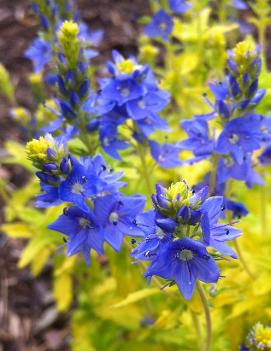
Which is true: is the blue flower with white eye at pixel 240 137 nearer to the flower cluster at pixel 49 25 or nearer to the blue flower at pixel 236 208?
the blue flower at pixel 236 208

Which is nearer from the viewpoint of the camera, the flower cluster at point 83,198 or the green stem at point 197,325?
the flower cluster at point 83,198

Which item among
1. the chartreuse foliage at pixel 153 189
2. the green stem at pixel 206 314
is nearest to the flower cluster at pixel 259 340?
the chartreuse foliage at pixel 153 189

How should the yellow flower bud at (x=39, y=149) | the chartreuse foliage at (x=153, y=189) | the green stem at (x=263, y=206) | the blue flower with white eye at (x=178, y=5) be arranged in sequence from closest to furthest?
the chartreuse foliage at (x=153, y=189) < the yellow flower bud at (x=39, y=149) < the green stem at (x=263, y=206) < the blue flower with white eye at (x=178, y=5)

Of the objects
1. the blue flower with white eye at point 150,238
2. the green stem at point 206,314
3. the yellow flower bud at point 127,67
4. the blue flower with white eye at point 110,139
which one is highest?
the yellow flower bud at point 127,67

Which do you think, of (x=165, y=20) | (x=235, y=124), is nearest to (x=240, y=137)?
(x=235, y=124)

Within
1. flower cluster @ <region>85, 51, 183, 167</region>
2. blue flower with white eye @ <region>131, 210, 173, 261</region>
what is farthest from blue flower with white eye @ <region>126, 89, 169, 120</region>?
blue flower with white eye @ <region>131, 210, 173, 261</region>

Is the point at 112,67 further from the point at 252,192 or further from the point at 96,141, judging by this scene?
the point at 252,192

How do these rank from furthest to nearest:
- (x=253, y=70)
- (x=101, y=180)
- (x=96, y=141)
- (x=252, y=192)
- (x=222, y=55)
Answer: (x=252, y=192) < (x=222, y=55) < (x=96, y=141) < (x=253, y=70) < (x=101, y=180)

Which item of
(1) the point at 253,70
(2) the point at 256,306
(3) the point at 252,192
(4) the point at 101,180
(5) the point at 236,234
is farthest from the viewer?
(3) the point at 252,192

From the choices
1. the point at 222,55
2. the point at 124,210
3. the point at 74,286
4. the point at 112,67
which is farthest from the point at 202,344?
the point at 74,286
